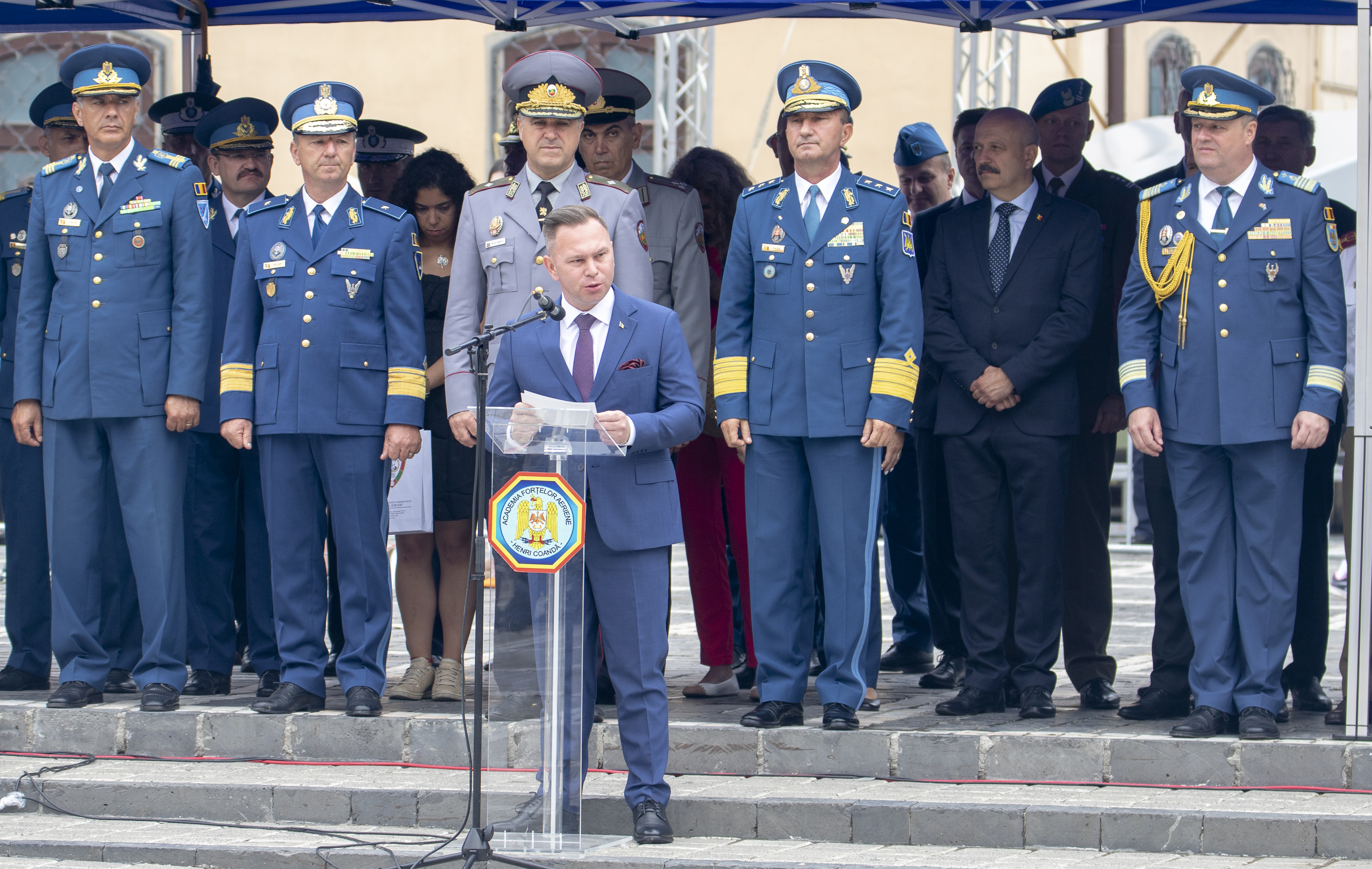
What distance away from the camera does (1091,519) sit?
21.5 feet

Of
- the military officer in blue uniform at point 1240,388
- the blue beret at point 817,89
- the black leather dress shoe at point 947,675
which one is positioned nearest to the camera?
the military officer in blue uniform at point 1240,388

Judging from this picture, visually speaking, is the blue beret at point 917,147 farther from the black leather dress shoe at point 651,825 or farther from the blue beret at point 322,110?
the black leather dress shoe at point 651,825

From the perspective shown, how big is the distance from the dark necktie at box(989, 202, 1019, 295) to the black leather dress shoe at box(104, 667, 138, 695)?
3740mm

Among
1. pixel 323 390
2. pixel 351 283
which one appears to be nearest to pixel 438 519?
pixel 323 390

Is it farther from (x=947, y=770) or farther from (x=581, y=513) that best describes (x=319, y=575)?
(x=947, y=770)

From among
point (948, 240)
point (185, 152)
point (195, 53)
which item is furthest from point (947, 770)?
point (195, 53)

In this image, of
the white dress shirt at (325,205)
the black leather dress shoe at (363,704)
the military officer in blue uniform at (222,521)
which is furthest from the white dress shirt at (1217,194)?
the military officer in blue uniform at (222,521)

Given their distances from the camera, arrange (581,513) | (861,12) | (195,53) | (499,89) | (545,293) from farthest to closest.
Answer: (499,89)
(195,53)
(861,12)
(545,293)
(581,513)

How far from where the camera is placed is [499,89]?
66.9 feet

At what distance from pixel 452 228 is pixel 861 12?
196 centimetres

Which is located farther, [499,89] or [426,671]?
[499,89]

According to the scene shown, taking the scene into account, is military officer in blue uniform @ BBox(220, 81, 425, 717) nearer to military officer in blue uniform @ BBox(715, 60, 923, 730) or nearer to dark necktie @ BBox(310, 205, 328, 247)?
dark necktie @ BBox(310, 205, 328, 247)

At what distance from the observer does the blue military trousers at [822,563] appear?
5.94 metres

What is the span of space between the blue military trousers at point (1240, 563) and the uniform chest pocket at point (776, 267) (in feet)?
4.90
